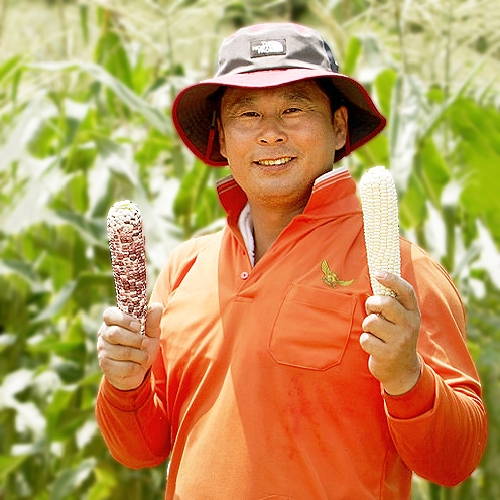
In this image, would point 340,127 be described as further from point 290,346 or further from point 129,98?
point 129,98

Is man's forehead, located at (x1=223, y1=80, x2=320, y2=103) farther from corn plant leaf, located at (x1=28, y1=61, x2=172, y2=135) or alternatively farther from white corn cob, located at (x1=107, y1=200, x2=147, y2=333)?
corn plant leaf, located at (x1=28, y1=61, x2=172, y2=135)

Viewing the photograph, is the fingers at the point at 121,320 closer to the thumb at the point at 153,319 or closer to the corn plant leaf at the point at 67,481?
the thumb at the point at 153,319

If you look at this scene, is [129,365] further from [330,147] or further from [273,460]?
[330,147]

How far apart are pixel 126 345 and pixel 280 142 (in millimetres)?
492

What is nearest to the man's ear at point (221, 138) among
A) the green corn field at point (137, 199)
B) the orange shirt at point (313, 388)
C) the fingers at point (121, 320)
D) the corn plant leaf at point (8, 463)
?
the orange shirt at point (313, 388)

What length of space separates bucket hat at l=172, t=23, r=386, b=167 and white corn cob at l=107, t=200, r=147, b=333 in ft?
1.22

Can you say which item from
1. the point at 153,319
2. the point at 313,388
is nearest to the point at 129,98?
the point at 153,319

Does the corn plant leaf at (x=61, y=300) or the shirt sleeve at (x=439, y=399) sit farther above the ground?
the shirt sleeve at (x=439, y=399)

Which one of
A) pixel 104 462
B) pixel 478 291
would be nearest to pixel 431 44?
pixel 478 291

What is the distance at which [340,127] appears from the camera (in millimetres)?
2252

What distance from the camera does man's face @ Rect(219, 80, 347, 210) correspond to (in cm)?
208

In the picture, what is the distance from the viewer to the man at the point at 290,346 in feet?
6.24

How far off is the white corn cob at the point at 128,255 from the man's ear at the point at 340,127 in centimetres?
55

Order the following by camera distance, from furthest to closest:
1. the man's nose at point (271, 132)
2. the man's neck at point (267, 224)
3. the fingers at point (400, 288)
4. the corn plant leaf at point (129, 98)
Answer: the corn plant leaf at point (129, 98)
the man's neck at point (267, 224)
the man's nose at point (271, 132)
the fingers at point (400, 288)
